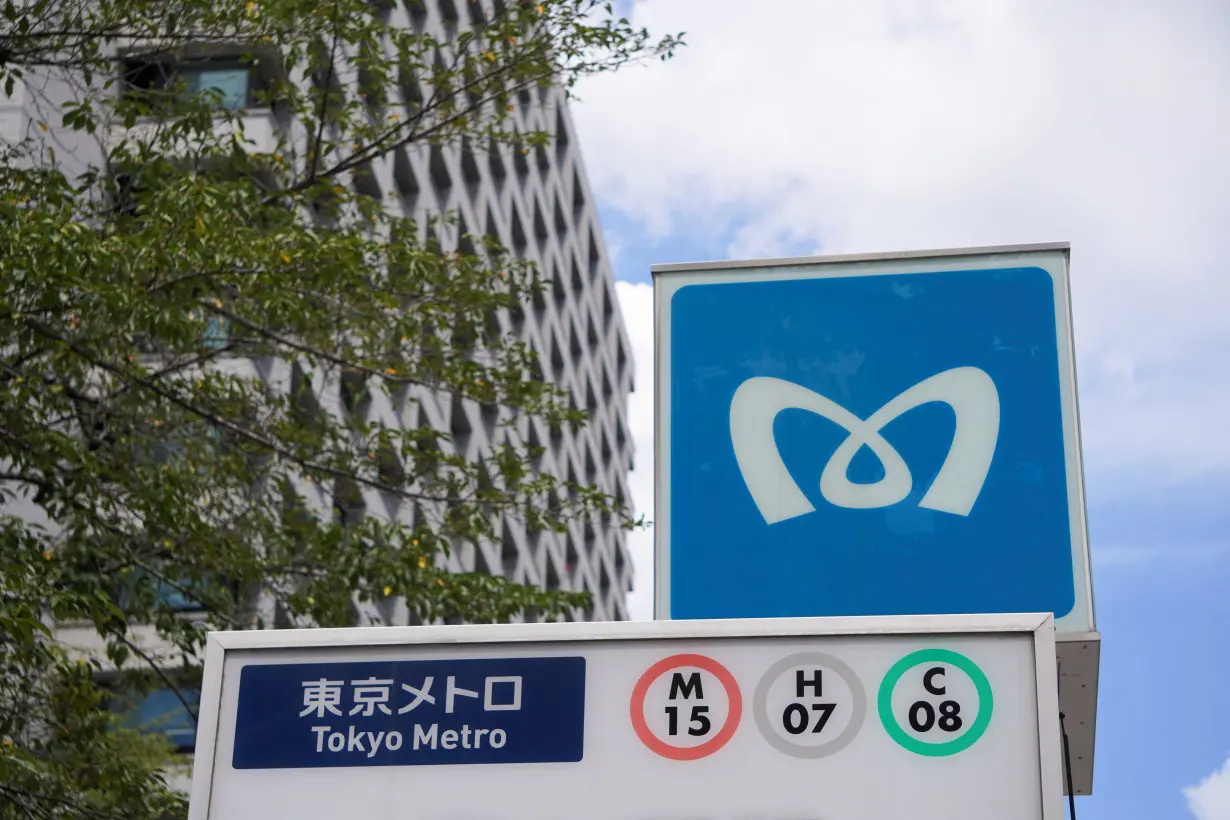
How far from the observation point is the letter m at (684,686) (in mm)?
1959

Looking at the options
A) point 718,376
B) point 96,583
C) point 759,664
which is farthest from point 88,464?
point 759,664

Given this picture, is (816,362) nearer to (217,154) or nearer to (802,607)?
(802,607)

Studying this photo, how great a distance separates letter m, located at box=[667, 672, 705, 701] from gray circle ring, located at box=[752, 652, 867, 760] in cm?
8

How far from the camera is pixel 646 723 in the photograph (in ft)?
6.44

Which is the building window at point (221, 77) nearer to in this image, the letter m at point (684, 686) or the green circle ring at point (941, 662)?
the letter m at point (684, 686)

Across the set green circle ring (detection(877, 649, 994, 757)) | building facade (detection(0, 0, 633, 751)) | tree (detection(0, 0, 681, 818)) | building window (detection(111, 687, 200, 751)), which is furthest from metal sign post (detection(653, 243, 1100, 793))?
building facade (detection(0, 0, 633, 751))

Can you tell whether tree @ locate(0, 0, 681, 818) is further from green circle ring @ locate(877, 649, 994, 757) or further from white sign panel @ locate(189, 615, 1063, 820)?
green circle ring @ locate(877, 649, 994, 757)

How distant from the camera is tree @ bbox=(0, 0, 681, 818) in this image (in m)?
9.10

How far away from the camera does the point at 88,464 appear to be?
940cm

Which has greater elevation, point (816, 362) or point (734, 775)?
point (816, 362)

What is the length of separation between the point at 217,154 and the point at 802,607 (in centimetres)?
903

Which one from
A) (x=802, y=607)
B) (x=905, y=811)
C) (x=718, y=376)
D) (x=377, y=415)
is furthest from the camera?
(x=377, y=415)

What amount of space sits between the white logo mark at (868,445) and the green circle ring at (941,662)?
0.95m

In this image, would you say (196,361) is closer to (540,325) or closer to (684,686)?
(684,686)
